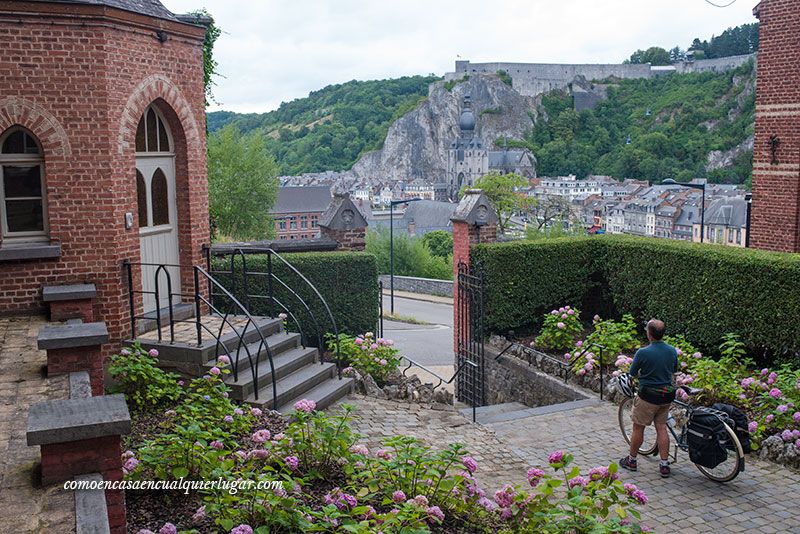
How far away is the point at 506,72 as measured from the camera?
16775 centimetres

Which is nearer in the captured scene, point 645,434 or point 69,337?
point 69,337

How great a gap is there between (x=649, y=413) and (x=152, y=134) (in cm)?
743

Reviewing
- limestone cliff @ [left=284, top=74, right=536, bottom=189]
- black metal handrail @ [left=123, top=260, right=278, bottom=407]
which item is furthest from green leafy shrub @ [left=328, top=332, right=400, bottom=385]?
limestone cliff @ [left=284, top=74, right=536, bottom=189]

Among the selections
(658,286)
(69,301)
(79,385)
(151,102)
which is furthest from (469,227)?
(79,385)

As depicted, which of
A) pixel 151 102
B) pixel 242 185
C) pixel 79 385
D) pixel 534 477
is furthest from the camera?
pixel 242 185

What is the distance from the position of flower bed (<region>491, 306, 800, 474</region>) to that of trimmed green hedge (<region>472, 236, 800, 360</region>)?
39cm

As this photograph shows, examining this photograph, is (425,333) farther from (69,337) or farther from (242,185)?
(69,337)

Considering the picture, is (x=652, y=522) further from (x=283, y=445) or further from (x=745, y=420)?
(x=283, y=445)

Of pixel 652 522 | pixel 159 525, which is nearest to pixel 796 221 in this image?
pixel 652 522

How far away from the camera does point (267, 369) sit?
9.07 metres

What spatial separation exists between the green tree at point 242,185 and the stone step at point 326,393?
120 ft

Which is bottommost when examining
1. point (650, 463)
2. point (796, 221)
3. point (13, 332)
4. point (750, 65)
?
point (650, 463)

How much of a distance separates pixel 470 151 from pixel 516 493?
155501mm

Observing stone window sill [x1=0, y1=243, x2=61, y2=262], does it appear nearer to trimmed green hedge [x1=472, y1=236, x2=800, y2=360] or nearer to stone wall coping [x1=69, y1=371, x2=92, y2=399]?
stone wall coping [x1=69, y1=371, x2=92, y2=399]
